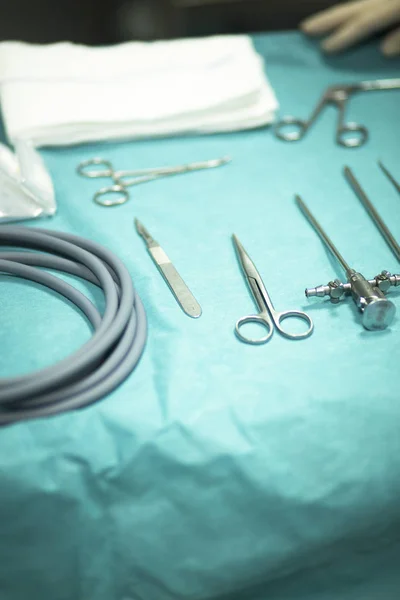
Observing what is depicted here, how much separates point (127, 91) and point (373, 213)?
19.9 inches

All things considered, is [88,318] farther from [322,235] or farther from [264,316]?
[322,235]

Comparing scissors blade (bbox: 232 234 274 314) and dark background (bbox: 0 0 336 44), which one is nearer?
scissors blade (bbox: 232 234 274 314)

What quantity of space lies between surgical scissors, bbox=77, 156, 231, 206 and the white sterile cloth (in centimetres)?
7

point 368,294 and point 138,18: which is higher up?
point 368,294

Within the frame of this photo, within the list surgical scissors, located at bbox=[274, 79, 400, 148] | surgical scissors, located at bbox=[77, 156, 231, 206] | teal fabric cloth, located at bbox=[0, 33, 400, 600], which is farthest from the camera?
surgical scissors, located at bbox=[274, 79, 400, 148]

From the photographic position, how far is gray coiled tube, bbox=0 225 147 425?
0.71 m

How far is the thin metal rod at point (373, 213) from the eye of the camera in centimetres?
95

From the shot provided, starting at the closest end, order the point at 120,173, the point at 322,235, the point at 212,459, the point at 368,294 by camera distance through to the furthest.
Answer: the point at 212,459
the point at 368,294
the point at 322,235
the point at 120,173

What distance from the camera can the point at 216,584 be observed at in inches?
28.0

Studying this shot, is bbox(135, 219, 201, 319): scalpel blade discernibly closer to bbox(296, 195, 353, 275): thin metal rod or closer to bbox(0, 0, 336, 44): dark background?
bbox(296, 195, 353, 275): thin metal rod

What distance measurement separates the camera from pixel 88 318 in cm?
83

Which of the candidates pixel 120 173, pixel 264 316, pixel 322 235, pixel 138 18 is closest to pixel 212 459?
pixel 264 316

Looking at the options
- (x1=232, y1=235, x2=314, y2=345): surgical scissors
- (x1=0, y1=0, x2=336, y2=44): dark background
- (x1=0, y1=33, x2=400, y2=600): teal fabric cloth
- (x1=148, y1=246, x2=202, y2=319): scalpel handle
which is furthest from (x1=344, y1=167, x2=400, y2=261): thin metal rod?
(x1=0, y1=0, x2=336, y2=44): dark background

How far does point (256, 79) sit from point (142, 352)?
67 cm
